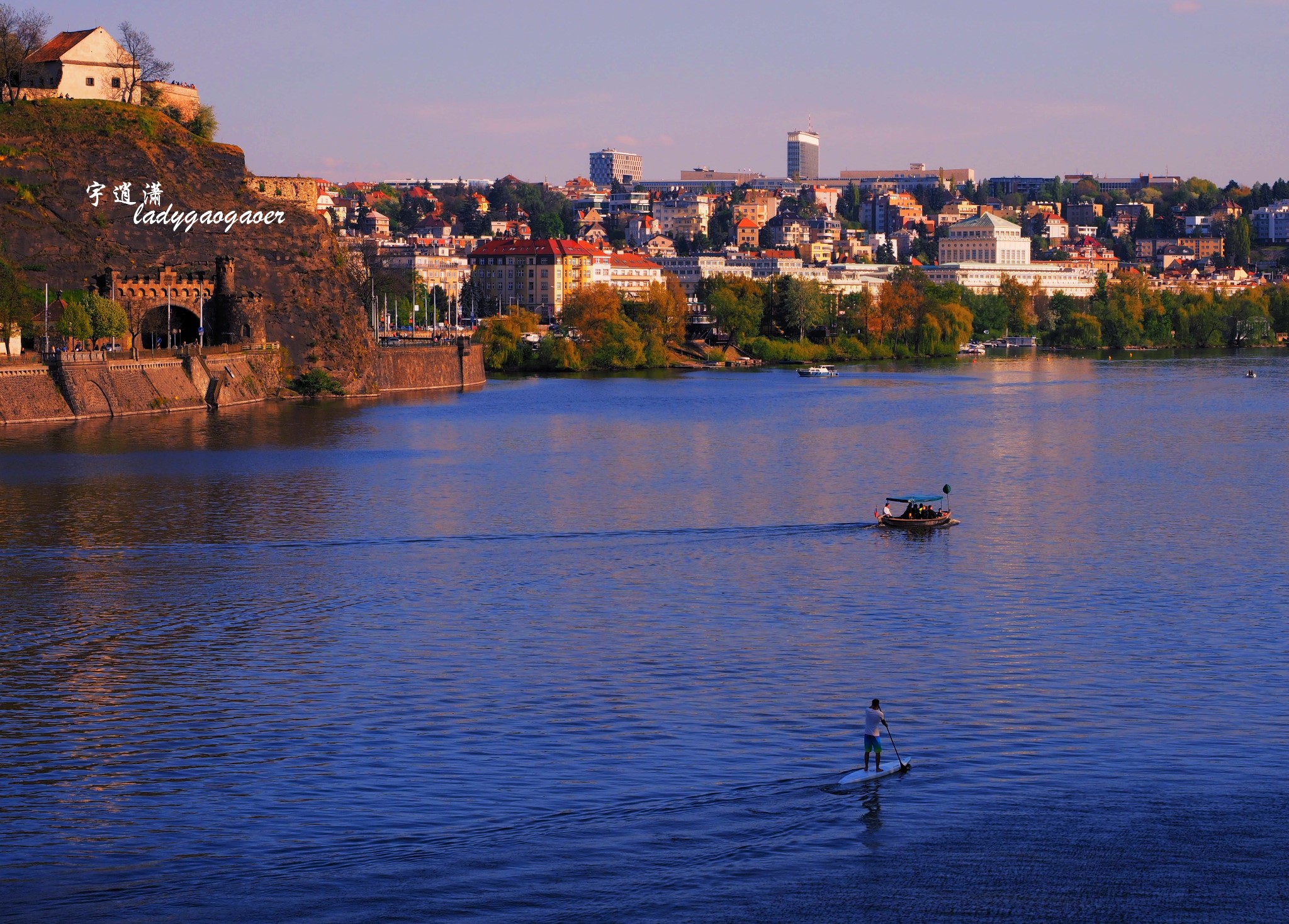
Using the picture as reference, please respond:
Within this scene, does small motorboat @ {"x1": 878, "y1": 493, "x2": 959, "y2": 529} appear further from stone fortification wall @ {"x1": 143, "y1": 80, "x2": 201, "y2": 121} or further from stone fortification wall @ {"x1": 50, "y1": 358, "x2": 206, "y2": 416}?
stone fortification wall @ {"x1": 143, "y1": 80, "x2": 201, "y2": 121}

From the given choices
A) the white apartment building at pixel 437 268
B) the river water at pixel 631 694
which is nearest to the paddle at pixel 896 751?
the river water at pixel 631 694

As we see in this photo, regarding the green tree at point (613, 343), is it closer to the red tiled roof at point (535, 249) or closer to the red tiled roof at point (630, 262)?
the red tiled roof at point (535, 249)

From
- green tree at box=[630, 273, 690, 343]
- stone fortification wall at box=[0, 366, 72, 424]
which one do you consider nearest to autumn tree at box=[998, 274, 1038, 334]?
green tree at box=[630, 273, 690, 343]

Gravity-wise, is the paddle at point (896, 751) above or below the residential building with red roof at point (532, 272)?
below

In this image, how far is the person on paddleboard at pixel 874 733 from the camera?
810 inches

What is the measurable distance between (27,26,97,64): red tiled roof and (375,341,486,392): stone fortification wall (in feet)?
75.9

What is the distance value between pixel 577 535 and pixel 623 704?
15.5 m

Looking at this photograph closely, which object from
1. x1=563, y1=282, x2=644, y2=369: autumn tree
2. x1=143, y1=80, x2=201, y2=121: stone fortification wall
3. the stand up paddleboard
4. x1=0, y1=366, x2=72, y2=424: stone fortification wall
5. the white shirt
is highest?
x1=143, y1=80, x2=201, y2=121: stone fortification wall

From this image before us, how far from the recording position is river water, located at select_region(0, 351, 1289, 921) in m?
17.6

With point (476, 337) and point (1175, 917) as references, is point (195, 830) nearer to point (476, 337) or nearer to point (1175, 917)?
point (1175, 917)

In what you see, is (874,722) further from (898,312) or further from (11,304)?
(898,312)

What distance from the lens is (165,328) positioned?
82250 mm

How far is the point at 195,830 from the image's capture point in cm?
1897

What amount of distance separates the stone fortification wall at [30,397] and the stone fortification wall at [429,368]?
84.4 ft
